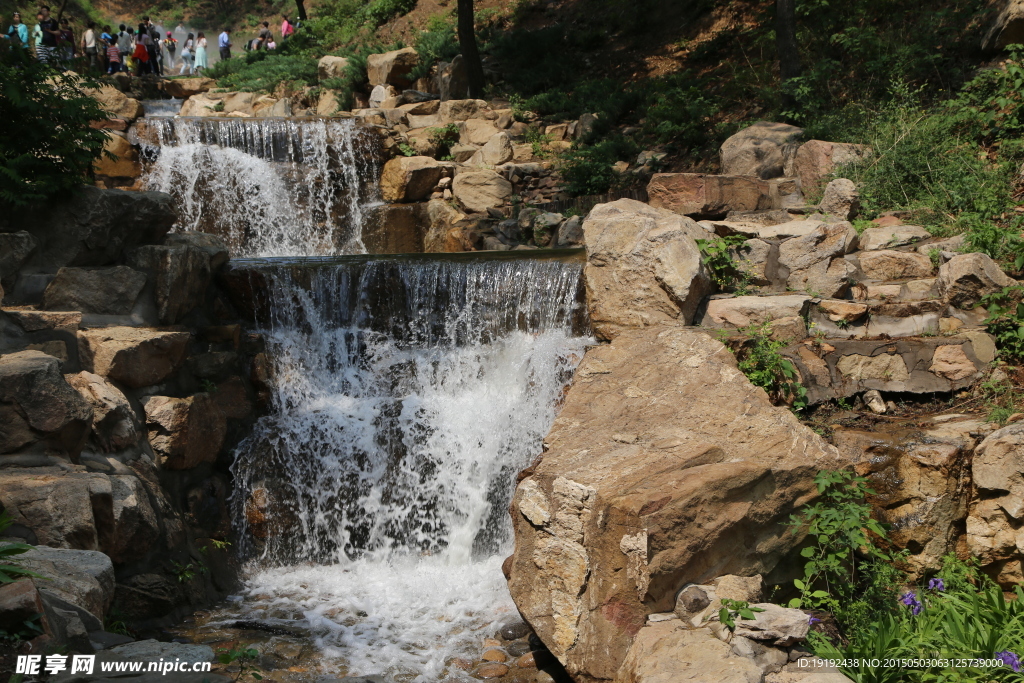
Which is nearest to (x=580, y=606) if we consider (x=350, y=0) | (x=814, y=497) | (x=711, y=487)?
(x=711, y=487)

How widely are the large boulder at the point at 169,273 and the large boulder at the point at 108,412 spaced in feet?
3.48

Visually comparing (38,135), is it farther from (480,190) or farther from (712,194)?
(480,190)

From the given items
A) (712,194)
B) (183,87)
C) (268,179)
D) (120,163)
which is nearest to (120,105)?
(120,163)

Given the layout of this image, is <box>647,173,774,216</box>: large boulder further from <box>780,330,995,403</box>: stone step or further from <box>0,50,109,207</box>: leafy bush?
<box>0,50,109,207</box>: leafy bush

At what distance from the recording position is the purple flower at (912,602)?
413cm

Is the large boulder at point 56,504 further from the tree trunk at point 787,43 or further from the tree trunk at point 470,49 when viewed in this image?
the tree trunk at point 470,49

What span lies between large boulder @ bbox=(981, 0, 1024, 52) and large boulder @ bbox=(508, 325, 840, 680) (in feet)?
20.9

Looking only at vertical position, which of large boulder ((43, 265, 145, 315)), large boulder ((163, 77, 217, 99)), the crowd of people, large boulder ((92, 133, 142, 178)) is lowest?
large boulder ((43, 265, 145, 315))

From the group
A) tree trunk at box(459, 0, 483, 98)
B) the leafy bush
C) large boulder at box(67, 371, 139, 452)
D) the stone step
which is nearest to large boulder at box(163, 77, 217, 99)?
tree trunk at box(459, 0, 483, 98)

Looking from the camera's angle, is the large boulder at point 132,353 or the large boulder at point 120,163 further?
the large boulder at point 120,163

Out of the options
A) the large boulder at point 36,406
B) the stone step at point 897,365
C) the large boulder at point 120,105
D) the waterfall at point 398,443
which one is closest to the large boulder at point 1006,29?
the stone step at point 897,365

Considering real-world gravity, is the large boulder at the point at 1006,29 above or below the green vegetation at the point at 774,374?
above

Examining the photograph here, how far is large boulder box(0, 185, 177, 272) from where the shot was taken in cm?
655

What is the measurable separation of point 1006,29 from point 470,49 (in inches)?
397
